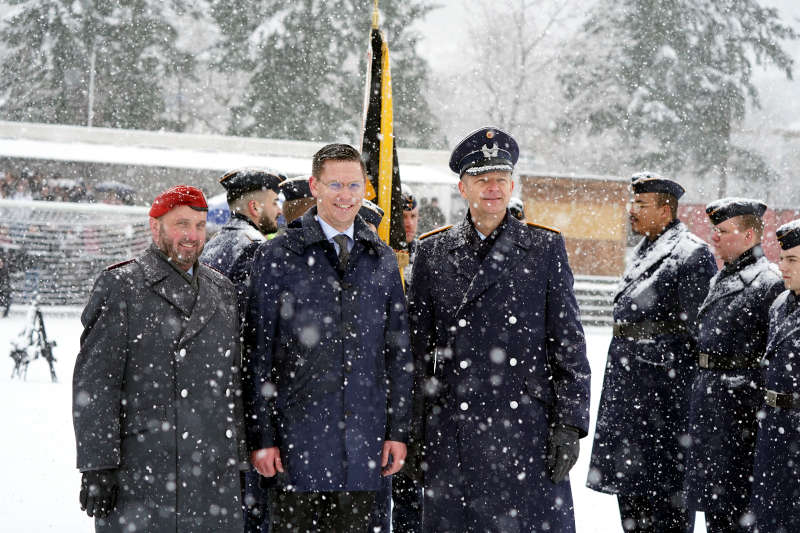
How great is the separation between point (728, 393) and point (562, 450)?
1639 millimetres

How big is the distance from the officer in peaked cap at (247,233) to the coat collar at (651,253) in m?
2.02

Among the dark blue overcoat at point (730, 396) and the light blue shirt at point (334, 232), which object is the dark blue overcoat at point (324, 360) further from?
the dark blue overcoat at point (730, 396)

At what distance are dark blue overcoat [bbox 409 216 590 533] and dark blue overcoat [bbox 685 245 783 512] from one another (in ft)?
4.88

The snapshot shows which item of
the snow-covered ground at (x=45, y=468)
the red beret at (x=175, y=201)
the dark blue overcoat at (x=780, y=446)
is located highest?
the red beret at (x=175, y=201)

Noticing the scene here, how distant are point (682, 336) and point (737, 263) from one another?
0.48m

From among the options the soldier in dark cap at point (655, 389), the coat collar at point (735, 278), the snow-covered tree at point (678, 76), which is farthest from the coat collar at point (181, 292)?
the snow-covered tree at point (678, 76)

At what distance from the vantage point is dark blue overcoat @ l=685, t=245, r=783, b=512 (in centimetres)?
429

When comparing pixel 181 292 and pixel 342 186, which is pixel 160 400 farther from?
pixel 342 186

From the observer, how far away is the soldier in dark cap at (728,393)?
4.29 m

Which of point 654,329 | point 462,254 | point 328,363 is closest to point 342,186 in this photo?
point 462,254

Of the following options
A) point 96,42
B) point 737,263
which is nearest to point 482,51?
point 96,42

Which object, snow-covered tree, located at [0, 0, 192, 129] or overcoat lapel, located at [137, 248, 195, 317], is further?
snow-covered tree, located at [0, 0, 192, 129]

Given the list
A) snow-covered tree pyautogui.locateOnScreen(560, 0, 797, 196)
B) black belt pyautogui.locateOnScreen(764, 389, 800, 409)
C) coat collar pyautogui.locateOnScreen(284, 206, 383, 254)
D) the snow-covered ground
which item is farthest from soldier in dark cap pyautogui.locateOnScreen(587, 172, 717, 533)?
snow-covered tree pyautogui.locateOnScreen(560, 0, 797, 196)

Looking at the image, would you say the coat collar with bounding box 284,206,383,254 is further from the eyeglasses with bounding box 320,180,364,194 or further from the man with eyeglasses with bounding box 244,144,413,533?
the eyeglasses with bounding box 320,180,364,194
